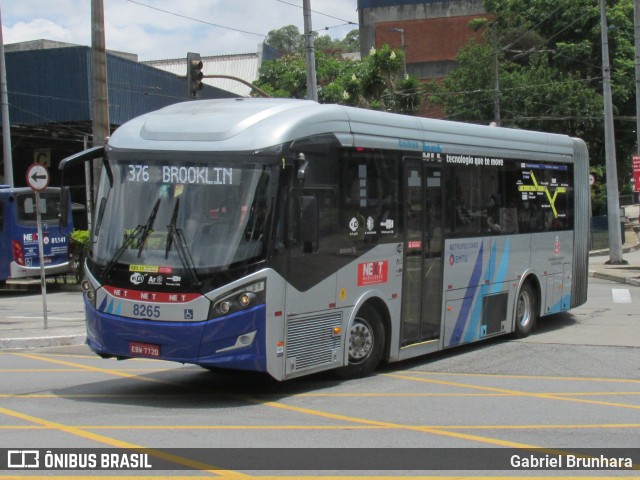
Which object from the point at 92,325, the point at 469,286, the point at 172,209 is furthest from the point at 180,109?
the point at 469,286

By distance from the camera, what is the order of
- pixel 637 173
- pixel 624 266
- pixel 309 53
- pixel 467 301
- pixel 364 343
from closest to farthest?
pixel 364 343
pixel 467 301
pixel 309 53
pixel 637 173
pixel 624 266

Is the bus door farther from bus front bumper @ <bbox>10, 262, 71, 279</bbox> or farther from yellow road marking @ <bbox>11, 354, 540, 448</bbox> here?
bus front bumper @ <bbox>10, 262, 71, 279</bbox>

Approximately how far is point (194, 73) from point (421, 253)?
10122 millimetres

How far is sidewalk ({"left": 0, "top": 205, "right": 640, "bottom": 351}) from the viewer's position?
15766 mm

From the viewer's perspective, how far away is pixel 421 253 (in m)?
12.5

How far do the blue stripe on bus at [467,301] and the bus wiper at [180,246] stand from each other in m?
4.98

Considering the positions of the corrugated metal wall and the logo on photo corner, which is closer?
the logo on photo corner

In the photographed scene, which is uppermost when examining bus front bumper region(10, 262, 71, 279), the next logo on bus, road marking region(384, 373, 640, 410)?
the next logo on bus

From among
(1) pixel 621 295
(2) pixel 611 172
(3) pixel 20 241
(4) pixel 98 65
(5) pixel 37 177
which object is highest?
(4) pixel 98 65

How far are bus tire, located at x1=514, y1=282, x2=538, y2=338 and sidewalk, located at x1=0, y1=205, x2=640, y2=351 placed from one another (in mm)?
7305

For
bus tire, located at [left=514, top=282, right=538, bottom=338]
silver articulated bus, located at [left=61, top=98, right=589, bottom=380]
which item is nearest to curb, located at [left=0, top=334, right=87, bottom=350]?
silver articulated bus, located at [left=61, top=98, right=589, bottom=380]

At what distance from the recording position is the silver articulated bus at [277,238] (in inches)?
382

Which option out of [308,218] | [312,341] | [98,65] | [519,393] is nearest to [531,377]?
[519,393]

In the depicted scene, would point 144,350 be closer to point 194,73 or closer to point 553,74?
point 194,73
